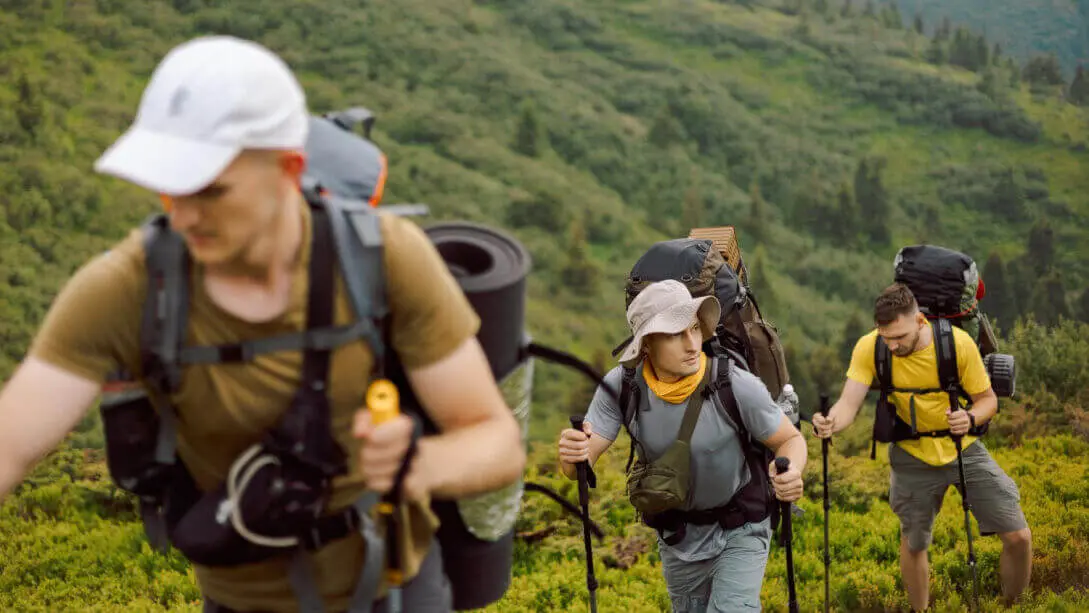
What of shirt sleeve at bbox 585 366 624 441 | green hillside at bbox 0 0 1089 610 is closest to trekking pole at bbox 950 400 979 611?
shirt sleeve at bbox 585 366 624 441

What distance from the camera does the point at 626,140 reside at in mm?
91688

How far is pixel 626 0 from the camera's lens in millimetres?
Result: 121812

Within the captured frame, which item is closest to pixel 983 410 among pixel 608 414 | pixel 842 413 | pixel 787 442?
pixel 842 413

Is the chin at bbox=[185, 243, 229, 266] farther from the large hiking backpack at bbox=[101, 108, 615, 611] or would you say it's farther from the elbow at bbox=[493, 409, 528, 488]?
the elbow at bbox=[493, 409, 528, 488]

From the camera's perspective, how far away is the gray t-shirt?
18.5 feet

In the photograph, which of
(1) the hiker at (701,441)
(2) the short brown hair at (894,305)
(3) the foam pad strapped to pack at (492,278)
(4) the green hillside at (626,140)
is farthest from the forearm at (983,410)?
(4) the green hillside at (626,140)

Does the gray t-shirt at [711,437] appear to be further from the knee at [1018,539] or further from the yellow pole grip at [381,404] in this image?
the yellow pole grip at [381,404]

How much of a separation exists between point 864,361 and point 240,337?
6.14 metres

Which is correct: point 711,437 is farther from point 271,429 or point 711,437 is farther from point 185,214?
point 185,214

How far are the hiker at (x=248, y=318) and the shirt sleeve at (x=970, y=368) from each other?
569cm

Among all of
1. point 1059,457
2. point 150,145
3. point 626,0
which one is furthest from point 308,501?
point 626,0

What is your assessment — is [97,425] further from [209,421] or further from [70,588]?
[209,421]

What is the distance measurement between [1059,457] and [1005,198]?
3405 inches

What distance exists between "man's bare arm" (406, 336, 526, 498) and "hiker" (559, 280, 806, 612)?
3.01 metres
